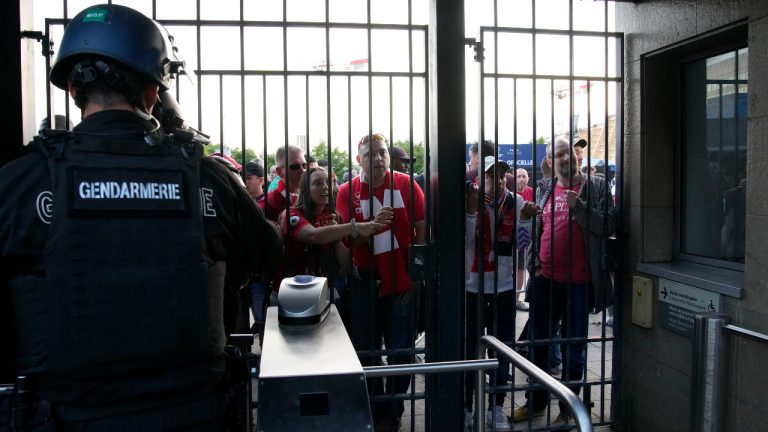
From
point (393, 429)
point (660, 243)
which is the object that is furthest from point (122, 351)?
point (660, 243)

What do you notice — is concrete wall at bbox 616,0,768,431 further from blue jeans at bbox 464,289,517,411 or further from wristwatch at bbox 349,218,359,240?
wristwatch at bbox 349,218,359,240

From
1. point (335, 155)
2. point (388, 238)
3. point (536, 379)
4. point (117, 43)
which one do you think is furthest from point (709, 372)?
point (335, 155)

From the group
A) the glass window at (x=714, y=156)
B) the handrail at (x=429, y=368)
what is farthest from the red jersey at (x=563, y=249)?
the handrail at (x=429, y=368)

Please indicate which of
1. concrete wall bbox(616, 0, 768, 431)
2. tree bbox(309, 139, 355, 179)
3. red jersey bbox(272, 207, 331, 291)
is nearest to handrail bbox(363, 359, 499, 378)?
red jersey bbox(272, 207, 331, 291)

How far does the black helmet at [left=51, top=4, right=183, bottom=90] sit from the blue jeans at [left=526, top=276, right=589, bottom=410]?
10.5ft

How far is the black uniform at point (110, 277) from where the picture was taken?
1865 mm

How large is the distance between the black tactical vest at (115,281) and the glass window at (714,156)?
3.45 meters

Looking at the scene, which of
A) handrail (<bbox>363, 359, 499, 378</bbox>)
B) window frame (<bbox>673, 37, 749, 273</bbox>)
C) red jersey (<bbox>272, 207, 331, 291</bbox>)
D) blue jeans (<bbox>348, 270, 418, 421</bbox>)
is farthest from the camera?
window frame (<bbox>673, 37, 749, 273</bbox>)

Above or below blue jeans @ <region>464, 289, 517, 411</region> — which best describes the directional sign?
above

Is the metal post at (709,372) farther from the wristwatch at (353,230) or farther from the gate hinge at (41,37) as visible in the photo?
the gate hinge at (41,37)

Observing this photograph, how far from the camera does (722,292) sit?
3.77 meters

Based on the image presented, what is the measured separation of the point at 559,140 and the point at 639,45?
920 millimetres

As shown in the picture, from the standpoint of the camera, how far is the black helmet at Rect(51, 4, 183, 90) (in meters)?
2.14

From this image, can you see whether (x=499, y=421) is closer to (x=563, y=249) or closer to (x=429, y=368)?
(x=563, y=249)
